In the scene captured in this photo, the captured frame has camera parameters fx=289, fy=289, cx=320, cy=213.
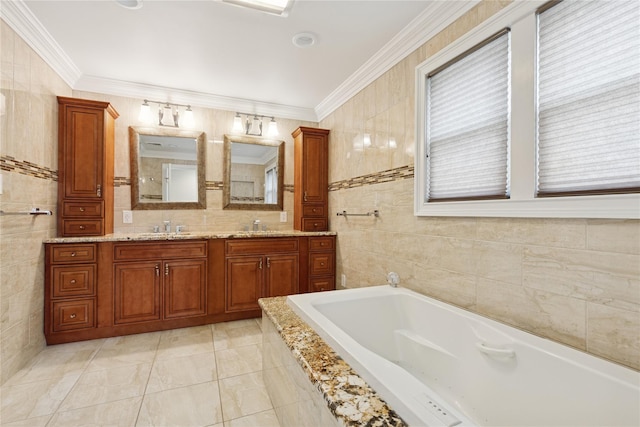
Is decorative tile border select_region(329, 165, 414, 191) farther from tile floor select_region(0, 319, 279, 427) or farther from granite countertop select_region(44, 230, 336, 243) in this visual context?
tile floor select_region(0, 319, 279, 427)

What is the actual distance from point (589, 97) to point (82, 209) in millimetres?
3462

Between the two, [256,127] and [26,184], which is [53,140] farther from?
[256,127]

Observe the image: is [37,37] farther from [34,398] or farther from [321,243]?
[321,243]

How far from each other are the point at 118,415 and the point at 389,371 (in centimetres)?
152

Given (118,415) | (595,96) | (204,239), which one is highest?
(595,96)

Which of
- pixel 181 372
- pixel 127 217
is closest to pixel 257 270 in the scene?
pixel 181 372

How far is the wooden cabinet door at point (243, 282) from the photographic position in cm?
278

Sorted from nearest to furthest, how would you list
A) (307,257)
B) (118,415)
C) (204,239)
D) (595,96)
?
1. (595,96)
2. (118,415)
3. (204,239)
4. (307,257)

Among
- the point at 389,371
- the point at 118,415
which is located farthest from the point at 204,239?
the point at 389,371

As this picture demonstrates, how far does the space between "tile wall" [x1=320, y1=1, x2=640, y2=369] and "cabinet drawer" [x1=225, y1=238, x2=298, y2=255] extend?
58 cm

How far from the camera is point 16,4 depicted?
70.5 inches

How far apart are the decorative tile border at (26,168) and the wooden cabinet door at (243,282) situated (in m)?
1.56

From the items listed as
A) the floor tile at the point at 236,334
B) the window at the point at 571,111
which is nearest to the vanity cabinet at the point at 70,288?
the floor tile at the point at 236,334

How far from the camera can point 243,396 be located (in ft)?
5.53
